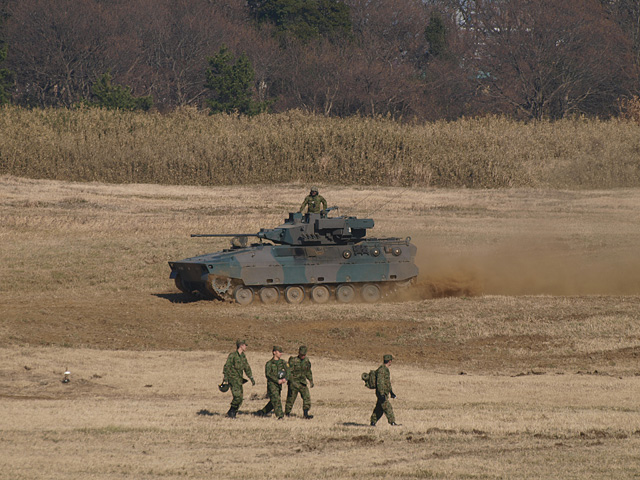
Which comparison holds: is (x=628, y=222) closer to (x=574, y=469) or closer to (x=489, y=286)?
(x=489, y=286)

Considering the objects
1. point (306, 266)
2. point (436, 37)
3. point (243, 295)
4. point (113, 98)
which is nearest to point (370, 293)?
point (306, 266)

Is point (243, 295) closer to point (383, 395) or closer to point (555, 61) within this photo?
point (383, 395)

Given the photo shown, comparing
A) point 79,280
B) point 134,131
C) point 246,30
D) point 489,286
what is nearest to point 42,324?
point 79,280

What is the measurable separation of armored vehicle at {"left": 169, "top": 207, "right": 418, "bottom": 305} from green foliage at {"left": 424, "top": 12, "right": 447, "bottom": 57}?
64.2 meters

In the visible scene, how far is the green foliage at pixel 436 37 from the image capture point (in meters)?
88.9

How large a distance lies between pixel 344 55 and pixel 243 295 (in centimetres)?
6141

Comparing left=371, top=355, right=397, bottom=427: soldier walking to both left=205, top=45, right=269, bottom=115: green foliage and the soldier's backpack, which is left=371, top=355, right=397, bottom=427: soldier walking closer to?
the soldier's backpack

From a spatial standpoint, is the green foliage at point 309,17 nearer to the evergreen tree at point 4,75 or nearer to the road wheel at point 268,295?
the evergreen tree at point 4,75

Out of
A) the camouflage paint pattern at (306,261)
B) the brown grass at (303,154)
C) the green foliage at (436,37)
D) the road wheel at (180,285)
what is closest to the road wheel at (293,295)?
the camouflage paint pattern at (306,261)

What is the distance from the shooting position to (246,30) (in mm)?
88312

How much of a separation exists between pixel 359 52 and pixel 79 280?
2386 inches

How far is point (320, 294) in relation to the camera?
26.7 meters

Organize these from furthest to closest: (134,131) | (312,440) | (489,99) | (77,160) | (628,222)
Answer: (489,99) < (134,131) < (77,160) < (628,222) < (312,440)

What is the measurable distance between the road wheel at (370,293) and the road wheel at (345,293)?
0.26 m
